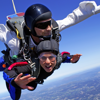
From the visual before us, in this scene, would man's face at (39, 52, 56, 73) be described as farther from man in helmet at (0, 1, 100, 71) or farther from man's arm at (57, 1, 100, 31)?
man's arm at (57, 1, 100, 31)

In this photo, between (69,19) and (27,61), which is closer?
(27,61)

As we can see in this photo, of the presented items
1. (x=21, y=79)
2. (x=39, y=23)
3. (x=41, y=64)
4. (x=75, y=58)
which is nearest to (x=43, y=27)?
(x=39, y=23)

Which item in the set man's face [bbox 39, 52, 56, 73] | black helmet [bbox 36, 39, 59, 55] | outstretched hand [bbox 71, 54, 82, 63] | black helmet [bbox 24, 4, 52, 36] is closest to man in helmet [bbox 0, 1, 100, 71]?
black helmet [bbox 24, 4, 52, 36]

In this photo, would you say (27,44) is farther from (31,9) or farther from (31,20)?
(31,9)

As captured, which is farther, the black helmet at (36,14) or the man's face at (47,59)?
the man's face at (47,59)

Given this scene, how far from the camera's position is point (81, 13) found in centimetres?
195

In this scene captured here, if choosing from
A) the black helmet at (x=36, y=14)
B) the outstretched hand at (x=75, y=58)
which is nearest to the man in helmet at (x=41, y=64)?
the black helmet at (x=36, y=14)

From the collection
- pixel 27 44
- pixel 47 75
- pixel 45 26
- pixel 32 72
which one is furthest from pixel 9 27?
pixel 47 75

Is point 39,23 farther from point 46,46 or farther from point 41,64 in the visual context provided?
point 41,64

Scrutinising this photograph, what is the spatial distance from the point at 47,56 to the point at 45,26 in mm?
Answer: 434

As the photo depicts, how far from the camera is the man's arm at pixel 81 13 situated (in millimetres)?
1760

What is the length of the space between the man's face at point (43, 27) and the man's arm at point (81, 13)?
722mm

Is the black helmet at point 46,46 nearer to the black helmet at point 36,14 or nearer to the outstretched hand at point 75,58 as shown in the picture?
the black helmet at point 36,14

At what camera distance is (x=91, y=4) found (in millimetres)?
1763
